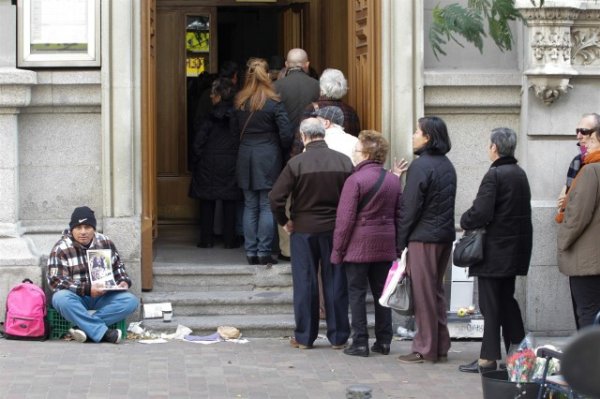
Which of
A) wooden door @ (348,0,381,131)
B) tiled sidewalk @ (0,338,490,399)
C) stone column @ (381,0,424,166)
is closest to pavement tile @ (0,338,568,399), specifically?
tiled sidewalk @ (0,338,490,399)

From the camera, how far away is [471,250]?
817cm

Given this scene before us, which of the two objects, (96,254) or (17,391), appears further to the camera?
(96,254)

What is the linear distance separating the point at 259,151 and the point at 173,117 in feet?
12.0

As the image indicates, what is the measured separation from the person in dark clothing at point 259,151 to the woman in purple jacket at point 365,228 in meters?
1.74

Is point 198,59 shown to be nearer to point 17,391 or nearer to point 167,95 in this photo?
point 167,95

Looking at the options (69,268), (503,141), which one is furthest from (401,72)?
(69,268)

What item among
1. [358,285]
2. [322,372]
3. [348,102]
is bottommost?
[322,372]

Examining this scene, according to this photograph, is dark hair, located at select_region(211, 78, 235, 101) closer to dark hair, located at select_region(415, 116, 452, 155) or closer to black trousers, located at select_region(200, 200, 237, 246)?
black trousers, located at select_region(200, 200, 237, 246)

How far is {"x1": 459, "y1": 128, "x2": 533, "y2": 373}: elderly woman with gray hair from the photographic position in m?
8.15

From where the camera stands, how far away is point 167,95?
1407 centimetres

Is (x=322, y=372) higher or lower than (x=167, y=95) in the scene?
lower

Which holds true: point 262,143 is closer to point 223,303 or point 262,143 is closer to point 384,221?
point 223,303

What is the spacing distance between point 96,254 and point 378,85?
2850 millimetres

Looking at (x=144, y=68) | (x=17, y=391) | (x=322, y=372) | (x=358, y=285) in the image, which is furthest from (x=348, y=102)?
(x=17, y=391)
